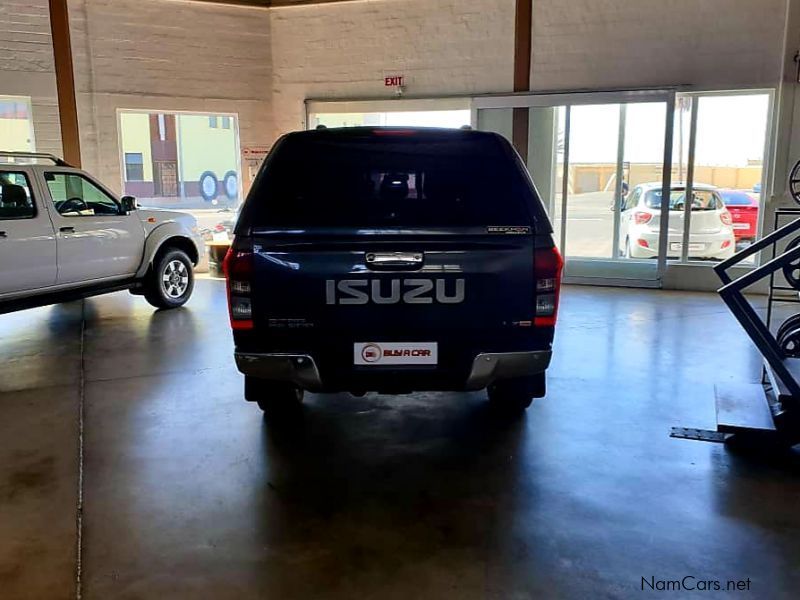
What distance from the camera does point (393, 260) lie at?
353cm

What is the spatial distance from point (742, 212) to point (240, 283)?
8456mm

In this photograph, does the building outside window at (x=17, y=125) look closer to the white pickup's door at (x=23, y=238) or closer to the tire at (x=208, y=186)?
the tire at (x=208, y=186)

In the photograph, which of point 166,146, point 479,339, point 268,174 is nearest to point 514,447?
point 479,339

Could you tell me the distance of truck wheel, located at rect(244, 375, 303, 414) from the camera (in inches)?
161

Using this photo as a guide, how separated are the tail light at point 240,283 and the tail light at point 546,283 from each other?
4.89 ft

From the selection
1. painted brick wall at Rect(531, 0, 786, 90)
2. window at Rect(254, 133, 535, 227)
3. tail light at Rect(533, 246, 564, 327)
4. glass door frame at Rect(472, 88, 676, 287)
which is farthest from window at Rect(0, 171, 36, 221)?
painted brick wall at Rect(531, 0, 786, 90)

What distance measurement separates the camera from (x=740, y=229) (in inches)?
385

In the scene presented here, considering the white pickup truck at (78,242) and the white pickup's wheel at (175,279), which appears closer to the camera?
the white pickup truck at (78,242)

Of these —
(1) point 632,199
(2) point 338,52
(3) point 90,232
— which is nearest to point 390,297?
(3) point 90,232

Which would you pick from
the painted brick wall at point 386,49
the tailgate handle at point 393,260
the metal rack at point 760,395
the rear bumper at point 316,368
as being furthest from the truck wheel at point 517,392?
the painted brick wall at point 386,49

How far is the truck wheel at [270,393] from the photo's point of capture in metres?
4.09

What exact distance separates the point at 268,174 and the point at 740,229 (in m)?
8.13

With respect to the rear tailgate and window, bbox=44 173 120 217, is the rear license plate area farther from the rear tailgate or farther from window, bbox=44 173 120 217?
window, bbox=44 173 120 217

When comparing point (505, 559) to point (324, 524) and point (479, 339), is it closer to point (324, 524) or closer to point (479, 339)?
point (324, 524)
